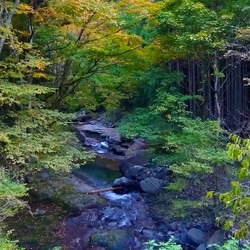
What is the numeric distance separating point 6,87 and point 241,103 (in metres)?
6.83

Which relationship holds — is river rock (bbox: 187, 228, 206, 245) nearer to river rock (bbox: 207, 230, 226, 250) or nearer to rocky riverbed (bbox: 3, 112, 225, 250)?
rocky riverbed (bbox: 3, 112, 225, 250)

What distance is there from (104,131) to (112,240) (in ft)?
40.7

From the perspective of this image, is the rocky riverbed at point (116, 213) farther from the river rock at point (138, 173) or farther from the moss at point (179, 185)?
the moss at point (179, 185)

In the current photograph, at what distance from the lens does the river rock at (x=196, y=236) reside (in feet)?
23.6

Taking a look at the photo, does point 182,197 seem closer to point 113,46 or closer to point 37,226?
point 37,226

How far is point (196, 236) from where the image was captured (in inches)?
286

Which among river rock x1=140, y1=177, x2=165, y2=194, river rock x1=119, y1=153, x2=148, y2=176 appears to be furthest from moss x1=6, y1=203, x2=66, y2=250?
river rock x1=119, y1=153, x2=148, y2=176

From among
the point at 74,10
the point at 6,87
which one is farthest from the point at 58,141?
the point at 74,10

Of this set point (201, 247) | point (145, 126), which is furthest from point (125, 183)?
point (201, 247)

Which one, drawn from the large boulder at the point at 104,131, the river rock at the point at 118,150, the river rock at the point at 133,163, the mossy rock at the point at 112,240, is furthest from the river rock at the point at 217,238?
the large boulder at the point at 104,131

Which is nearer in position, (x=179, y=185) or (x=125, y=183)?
(x=179, y=185)

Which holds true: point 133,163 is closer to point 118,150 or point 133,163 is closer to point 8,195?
point 118,150

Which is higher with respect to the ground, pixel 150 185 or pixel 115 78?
pixel 115 78

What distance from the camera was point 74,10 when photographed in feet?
24.9
